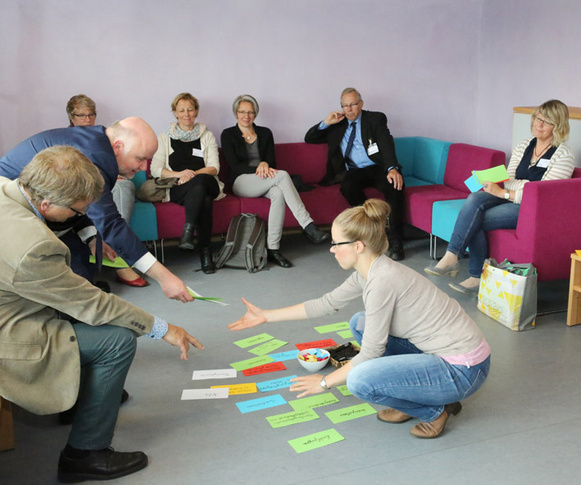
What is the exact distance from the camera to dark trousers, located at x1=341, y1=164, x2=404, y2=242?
5527 mm

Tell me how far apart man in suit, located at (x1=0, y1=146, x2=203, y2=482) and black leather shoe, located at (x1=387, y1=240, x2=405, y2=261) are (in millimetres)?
3207

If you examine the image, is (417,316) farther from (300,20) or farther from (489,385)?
(300,20)

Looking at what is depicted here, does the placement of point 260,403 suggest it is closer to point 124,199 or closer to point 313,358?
point 313,358

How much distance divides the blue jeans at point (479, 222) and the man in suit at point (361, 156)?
94cm

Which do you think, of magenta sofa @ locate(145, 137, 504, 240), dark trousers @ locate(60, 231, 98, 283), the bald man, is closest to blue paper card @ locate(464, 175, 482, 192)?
magenta sofa @ locate(145, 137, 504, 240)

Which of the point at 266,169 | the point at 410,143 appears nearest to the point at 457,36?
the point at 410,143

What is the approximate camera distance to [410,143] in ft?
21.2

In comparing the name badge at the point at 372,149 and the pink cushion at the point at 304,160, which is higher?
the name badge at the point at 372,149

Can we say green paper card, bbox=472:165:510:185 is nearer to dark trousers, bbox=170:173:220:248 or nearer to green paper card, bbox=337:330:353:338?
green paper card, bbox=337:330:353:338

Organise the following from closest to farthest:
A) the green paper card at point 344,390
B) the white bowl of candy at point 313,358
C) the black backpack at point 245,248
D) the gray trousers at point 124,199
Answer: the green paper card at point 344,390 < the white bowl of candy at point 313,358 < the gray trousers at point 124,199 < the black backpack at point 245,248

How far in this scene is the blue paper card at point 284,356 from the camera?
3.53 m

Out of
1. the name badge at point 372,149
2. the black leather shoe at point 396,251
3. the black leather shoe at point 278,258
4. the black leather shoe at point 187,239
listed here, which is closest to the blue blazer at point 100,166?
the black leather shoe at point 187,239

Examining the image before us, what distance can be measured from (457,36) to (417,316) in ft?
16.1

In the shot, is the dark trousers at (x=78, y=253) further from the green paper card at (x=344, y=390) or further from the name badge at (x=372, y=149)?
the name badge at (x=372, y=149)
